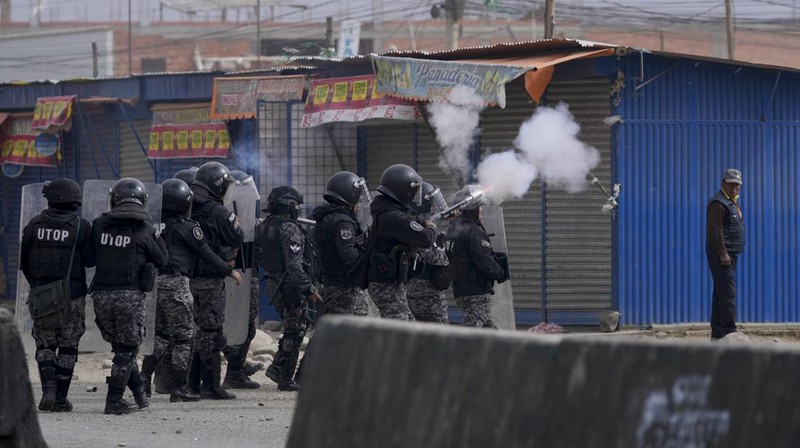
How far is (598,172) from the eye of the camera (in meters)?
13.8

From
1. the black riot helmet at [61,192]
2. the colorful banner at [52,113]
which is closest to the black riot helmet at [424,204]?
the black riot helmet at [61,192]

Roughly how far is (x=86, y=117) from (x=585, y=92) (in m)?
8.57

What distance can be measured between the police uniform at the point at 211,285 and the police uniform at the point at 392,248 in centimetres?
125

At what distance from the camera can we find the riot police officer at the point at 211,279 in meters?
9.84

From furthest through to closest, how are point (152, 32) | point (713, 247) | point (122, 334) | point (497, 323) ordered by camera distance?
point (152, 32) < point (713, 247) < point (497, 323) < point (122, 334)

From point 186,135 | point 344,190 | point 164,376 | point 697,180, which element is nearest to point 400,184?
point 344,190

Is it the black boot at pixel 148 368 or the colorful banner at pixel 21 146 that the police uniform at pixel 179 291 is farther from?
the colorful banner at pixel 21 146

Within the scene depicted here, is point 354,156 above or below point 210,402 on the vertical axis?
above

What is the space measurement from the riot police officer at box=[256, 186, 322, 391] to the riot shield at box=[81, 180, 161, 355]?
919 millimetres

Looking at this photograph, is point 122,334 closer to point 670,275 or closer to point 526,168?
point 526,168

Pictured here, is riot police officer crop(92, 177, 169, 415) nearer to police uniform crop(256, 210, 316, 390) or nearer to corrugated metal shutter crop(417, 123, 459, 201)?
police uniform crop(256, 210, 316, 390)

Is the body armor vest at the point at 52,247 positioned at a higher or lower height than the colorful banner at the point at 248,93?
lower

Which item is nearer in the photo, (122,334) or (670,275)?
(122,334)

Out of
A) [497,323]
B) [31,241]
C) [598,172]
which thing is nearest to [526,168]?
[497,323]
